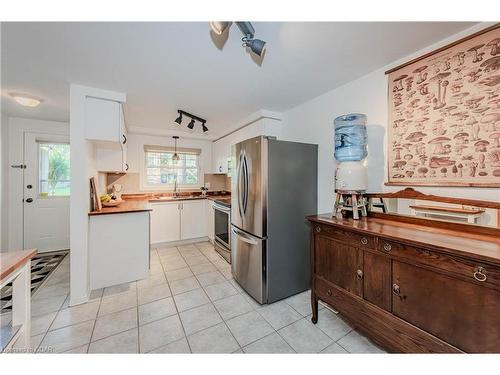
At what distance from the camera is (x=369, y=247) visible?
4.49 feet

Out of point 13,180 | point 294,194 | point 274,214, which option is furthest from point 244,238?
point 13,180

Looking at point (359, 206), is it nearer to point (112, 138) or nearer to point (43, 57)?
point (112, 138)

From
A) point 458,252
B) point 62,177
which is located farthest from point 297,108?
point 62,177

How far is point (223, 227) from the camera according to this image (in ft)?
11.0

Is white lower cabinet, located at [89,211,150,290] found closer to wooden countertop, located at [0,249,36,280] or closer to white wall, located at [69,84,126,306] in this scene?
white wall, located at [69,84,126,306]

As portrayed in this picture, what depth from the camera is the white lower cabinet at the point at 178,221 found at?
3760 mm

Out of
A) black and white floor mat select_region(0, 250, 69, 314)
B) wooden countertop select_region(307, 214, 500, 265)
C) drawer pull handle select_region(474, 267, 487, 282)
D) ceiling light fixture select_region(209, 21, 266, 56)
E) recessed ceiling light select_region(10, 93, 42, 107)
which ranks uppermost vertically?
recessed ceiling light select_region(10, 93, 42, 107)

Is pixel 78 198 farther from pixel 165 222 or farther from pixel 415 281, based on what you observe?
pixel 415 281

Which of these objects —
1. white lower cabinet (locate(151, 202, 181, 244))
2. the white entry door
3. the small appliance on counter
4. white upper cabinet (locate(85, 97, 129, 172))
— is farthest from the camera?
white lower cabinet (locate(151, 202, 181, 244))

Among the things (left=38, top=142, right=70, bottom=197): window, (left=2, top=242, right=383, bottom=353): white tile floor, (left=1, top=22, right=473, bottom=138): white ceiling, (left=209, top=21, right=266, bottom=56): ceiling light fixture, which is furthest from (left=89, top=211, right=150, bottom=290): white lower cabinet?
(left=209, top=21, right=266, bottom=56): ceiling light fixture

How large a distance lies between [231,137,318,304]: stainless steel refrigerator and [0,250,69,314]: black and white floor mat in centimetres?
239

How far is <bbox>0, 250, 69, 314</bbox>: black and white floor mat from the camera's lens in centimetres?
208

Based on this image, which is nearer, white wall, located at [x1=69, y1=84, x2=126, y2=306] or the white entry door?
white wall, located at [x1=69, y1=84, x2=126, y2=306]

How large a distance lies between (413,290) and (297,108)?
233 cm
